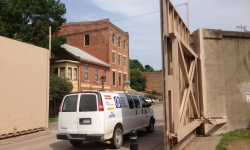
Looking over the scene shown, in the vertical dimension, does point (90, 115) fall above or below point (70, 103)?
below

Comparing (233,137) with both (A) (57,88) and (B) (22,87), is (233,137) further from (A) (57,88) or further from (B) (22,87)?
(A) (57,88)

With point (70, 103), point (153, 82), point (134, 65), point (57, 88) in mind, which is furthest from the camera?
point (134, 65)

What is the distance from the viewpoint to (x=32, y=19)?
28609 mm

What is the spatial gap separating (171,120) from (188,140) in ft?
7.20

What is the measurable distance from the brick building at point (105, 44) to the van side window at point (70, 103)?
2700 cm

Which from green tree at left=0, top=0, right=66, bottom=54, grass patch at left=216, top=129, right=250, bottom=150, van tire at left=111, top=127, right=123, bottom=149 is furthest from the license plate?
green tree at left=0, top=0, right=66, bottom=54

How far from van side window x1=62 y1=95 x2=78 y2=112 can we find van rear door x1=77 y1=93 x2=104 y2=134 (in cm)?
25

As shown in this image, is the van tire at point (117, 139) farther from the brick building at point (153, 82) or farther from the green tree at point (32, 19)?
the brick building at point (153, 82)

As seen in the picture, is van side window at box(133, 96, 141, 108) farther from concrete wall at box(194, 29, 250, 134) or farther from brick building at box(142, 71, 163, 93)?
brick building at box(142, 71, 163, 93)

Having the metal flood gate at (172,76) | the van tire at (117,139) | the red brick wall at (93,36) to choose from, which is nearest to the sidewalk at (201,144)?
the metal flood gate at (172,76)

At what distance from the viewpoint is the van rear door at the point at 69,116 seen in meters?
9.09

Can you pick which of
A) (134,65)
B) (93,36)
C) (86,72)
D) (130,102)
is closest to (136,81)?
(134,65)

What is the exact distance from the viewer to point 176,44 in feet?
24.5

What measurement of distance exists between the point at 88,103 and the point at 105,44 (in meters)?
31.3
